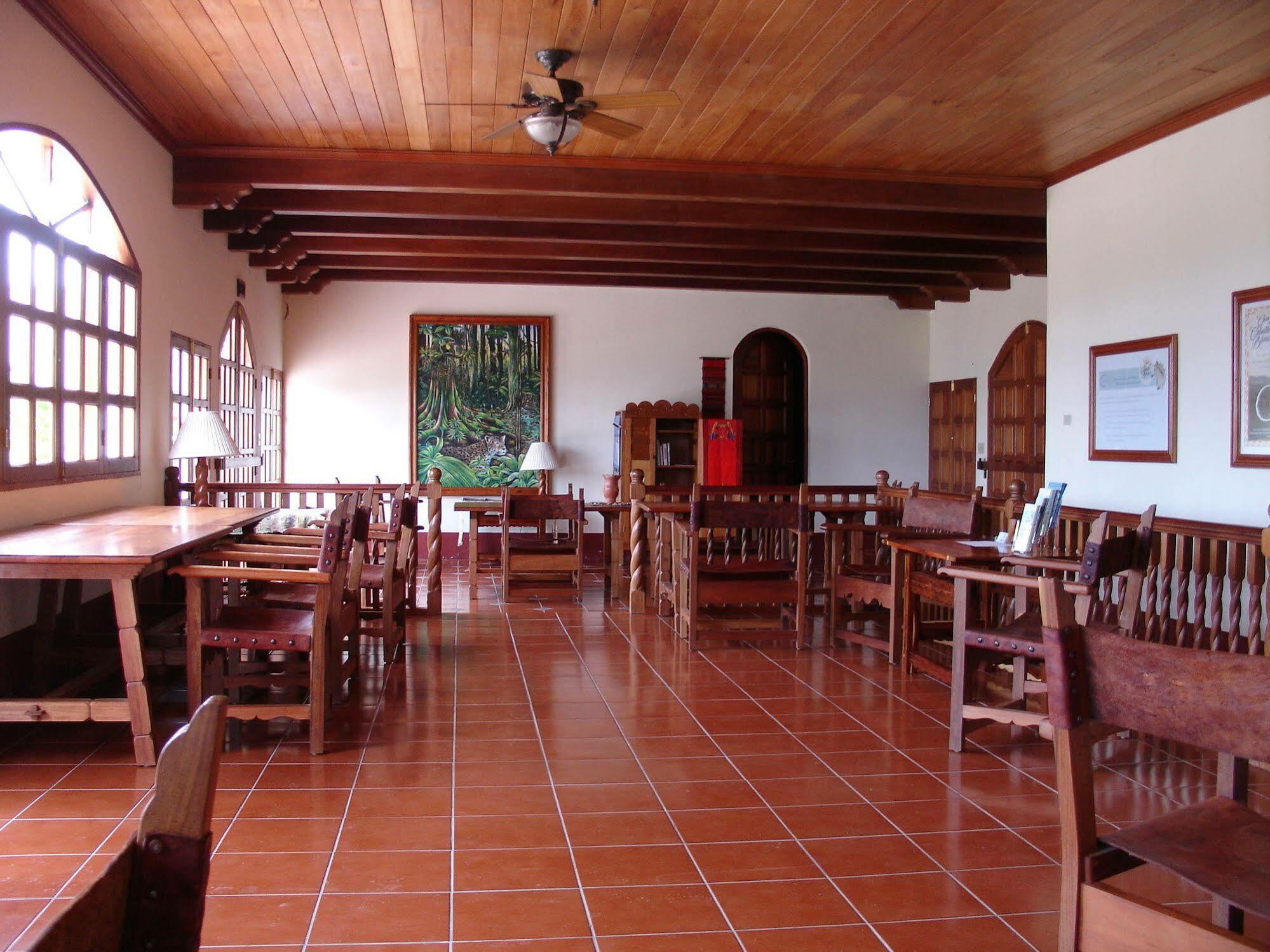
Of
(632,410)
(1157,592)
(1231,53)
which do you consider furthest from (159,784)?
(632,410)

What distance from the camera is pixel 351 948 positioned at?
2545 mm

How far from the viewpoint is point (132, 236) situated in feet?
19.6

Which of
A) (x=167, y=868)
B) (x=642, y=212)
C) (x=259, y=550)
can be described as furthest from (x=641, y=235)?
(x=167, y=868)

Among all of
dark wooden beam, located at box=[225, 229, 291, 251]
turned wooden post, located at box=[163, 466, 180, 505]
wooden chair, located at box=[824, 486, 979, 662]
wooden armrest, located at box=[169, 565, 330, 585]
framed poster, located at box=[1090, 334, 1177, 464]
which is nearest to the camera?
wooden armrest, located at box=[169, 565, 330, 585]

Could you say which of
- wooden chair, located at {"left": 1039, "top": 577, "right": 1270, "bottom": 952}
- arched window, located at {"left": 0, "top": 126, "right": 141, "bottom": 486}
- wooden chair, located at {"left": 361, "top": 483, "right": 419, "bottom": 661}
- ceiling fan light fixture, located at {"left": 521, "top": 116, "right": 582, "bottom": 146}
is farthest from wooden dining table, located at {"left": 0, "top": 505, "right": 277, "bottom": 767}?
wooden chair, located at {"left": 1039, "top": 577, "right": 1270, "bottom": 952}

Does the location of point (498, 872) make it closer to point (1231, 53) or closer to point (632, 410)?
point (1231, 53)

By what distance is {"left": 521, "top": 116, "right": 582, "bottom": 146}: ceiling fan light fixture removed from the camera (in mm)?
5211

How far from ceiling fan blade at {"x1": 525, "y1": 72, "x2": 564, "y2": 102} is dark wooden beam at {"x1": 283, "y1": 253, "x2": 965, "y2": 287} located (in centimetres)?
474

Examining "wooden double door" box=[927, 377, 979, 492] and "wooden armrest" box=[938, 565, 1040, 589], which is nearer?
"wooden armrest" box=[938, 565, 1040, 589]

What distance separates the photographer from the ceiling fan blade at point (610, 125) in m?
5.20

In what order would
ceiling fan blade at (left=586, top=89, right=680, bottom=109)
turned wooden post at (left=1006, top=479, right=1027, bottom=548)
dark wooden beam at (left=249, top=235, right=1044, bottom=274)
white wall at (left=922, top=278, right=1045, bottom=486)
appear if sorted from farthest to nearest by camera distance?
1. white wall at (left=922, top=278, right=1045, bottom=486)
2. dark wooden beam at (left=249, top=235, right=1044, bottom=274)
3. turned wooden post at (left=1006, top=479, right=1027, bottom=548)
4. ceiling fan blade at (left=586, top=89, right=680, bottom=109)

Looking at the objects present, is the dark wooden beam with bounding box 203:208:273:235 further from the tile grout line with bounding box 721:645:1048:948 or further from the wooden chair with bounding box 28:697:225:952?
the wooden chair with bounding box 28:697:225:952

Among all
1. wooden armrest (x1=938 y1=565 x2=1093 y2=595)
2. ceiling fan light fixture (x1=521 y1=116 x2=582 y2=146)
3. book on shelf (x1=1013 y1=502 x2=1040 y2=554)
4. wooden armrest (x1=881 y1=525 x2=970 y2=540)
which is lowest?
wooden armrest (x1=938 y1=565 x2=1093 y2=595)

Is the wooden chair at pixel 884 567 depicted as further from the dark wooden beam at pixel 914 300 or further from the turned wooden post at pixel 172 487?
the dark wooden beam at pixel 914 300
